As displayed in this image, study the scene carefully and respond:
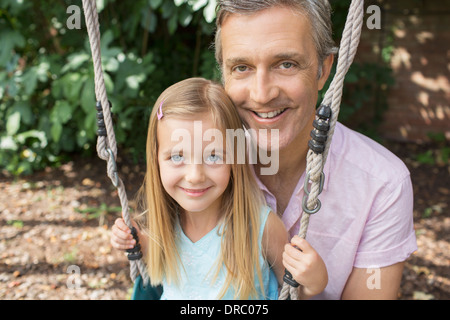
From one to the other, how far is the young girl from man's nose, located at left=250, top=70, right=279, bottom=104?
0.13 m

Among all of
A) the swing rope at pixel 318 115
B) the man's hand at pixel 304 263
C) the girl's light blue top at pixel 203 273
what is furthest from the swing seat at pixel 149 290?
the man's hand at pixel 304 263

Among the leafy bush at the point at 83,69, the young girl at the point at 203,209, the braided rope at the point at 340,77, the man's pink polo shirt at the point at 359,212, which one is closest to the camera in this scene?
the braided rope at the point at 340,77

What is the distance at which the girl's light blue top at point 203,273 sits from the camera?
5.45 feet

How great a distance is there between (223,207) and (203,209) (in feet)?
0.34

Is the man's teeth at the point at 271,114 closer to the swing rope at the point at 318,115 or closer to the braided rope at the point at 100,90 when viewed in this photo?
the swing rope at the point at 318,115

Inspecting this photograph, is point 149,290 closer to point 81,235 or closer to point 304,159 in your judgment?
point 304,159

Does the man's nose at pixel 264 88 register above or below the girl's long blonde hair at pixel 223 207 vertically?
above

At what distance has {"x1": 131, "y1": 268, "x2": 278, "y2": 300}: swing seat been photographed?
1.68 m

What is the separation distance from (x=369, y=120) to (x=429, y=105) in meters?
0.70

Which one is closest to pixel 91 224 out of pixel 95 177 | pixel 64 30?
pixel 95 177

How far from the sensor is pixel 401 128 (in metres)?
5.35

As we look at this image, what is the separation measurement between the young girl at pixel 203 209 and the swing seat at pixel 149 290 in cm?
1
